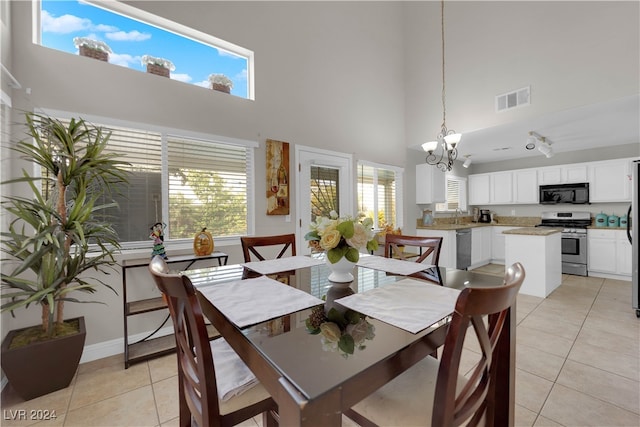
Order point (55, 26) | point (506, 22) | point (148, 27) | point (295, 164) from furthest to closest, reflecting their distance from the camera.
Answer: point (506, 22) → point (295, 164) → point (148, 27) → point (55, 26)

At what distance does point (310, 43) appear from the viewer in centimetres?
362

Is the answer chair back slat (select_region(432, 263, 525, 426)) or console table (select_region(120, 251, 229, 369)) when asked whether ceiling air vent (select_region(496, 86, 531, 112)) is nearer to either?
chair back slat (select_region(432, 263, 525, 426))

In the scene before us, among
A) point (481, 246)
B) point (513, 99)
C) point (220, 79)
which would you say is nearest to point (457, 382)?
point (220, 79)

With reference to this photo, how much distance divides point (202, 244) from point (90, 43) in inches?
76.4

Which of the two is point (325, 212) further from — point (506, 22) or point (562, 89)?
point (506, 22)

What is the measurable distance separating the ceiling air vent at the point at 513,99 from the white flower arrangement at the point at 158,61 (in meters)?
4.16

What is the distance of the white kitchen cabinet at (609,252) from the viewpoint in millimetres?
4219

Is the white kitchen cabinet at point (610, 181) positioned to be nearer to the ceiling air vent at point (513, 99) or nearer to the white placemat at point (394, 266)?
the ceiling air vent at point (513, 99)

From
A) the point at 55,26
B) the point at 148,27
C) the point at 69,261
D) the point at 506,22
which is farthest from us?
the point at 506,22

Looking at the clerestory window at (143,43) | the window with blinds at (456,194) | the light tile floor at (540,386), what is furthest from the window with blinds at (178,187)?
the window with blinds at (456,194)

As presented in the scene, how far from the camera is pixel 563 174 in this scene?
5047 mm

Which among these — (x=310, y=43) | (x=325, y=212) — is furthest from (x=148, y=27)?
(x=325, y=212)

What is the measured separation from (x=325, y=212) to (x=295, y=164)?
33.0 inches

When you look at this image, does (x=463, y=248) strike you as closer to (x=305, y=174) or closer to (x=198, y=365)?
(x=305, y=174)
